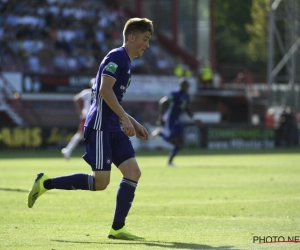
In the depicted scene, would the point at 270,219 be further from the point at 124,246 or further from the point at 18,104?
the point at 18,104

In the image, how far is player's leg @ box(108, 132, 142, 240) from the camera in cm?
951

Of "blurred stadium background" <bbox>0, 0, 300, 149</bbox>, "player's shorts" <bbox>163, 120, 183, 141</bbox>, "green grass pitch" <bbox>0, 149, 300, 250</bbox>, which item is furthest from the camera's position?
"blurred stadium background" <bbox>0, 0, 300, 149</bbox>

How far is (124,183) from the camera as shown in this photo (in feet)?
31.6

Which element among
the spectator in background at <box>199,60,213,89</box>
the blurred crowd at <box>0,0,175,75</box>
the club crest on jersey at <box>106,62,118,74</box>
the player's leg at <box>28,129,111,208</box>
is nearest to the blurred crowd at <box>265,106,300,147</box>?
the spectator in background at <box>199,60,213,89</box>

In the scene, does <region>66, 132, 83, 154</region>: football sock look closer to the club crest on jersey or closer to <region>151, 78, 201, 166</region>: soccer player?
<region>151, 78, 201, 166</region>: soccer player

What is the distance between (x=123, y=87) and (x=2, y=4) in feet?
92.8

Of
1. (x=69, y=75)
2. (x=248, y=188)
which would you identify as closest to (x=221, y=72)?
(x=69, y=75)

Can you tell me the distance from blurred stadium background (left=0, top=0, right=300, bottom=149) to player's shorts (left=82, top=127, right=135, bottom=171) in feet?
76.6

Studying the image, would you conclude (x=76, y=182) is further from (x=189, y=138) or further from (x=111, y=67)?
(x=189, y=138)

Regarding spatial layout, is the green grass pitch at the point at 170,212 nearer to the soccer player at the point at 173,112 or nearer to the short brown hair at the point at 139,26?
the short brown hair at the point at 139,26

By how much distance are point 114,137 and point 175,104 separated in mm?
15968

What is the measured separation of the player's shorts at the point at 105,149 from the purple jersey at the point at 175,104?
50.8 feet
